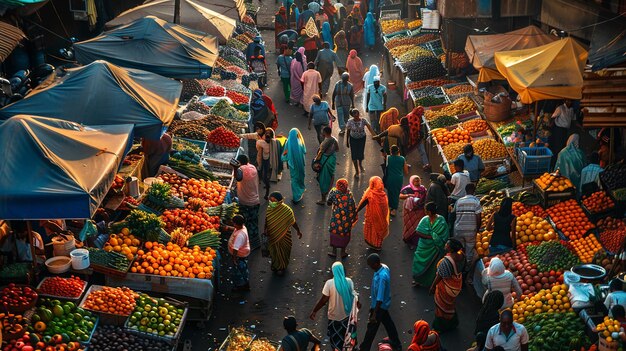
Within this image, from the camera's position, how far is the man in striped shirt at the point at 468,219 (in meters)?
11.9

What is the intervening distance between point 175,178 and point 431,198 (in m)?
3.89

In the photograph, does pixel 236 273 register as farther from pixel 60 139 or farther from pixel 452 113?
pixel 452 113

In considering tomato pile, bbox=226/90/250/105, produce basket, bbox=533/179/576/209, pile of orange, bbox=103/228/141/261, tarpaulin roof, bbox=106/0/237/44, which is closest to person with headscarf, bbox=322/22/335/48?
tarpaulin roof, bbox=106/0/237/44

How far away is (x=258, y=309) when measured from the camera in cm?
1165

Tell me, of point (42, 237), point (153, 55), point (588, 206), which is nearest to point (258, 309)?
point (42, 237)

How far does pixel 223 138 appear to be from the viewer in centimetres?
1551

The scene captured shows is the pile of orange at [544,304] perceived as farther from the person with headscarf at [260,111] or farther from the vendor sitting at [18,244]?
the person with headscarf at [260,111]

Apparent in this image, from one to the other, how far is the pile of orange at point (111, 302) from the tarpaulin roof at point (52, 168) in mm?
1230

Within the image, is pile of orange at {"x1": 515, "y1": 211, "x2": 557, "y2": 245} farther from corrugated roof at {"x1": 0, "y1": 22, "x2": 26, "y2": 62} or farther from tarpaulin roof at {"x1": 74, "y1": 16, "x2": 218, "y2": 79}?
corrugated roof at {"x1": 0, "y1": 22, "x2": 26, "y2": 62}

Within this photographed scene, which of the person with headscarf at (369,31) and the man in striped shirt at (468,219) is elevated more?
the man in striped shirt at (468,219)

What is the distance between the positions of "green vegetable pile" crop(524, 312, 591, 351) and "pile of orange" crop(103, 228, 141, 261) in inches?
190

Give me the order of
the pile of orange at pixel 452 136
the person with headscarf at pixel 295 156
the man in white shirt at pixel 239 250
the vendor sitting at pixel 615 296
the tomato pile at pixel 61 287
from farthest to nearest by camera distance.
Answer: the pile of orange at pixel 452 136 → the person with headscarf at pixel 295 156 → the man in white shirt at pixel 239 250 → the tomato pile at pixel 61 287 → the vendor sitting at pixel 615 296

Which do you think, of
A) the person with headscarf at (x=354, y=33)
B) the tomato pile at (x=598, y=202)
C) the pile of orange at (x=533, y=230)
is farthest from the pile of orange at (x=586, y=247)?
the person with headscarf at (x=354, y=33)

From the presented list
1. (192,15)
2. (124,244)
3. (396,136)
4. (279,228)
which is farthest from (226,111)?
(124,244)
